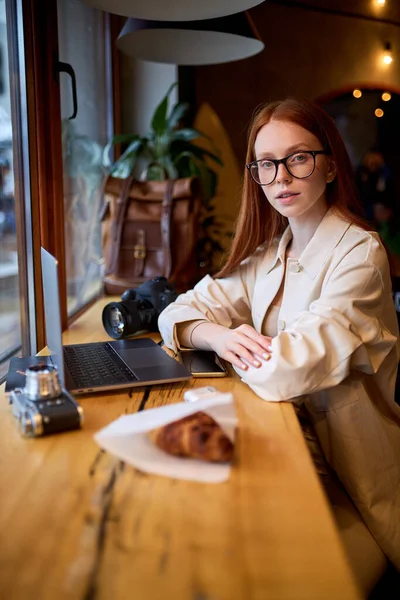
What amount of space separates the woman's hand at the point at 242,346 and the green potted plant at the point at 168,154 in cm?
130

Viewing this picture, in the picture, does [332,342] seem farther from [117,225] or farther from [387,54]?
[387,54]

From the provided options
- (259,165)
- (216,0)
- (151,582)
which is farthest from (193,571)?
(216,0)

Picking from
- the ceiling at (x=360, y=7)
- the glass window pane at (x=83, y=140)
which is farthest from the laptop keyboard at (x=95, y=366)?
the ceiling at (x=360, y=7)

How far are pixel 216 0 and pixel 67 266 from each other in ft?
3.34

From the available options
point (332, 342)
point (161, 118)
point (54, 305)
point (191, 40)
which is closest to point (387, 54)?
point (161, 118)

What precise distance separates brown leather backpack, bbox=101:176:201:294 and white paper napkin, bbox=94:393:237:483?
1353 mm

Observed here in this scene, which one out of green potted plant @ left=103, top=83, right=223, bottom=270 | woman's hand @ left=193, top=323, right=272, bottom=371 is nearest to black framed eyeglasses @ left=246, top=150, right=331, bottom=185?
woman's hand @ left=193, top=323, right=272, bottom=371

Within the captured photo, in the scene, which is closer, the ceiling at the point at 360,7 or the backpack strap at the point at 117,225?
the backpack strap at the point at 117,225

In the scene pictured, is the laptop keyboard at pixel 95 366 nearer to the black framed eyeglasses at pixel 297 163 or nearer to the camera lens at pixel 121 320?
the camera lens at pixel 121 320

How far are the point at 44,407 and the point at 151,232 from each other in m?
1.39

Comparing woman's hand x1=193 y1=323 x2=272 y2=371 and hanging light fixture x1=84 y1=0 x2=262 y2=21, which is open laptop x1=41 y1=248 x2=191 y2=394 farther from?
hanging light fixture x1=84 y1=0 x2=262 y2=21

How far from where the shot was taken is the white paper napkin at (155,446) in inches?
30.3

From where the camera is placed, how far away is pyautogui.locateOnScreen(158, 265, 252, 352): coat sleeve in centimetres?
143

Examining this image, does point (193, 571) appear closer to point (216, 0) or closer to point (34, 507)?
point (34, 507)
